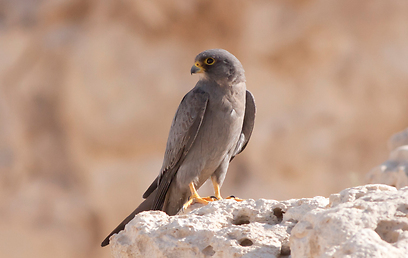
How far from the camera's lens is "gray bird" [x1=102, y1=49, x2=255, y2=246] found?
3.34 m

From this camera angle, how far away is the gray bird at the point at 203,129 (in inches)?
131

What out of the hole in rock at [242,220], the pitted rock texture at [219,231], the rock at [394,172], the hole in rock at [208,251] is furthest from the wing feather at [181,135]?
the rock at [394,172]

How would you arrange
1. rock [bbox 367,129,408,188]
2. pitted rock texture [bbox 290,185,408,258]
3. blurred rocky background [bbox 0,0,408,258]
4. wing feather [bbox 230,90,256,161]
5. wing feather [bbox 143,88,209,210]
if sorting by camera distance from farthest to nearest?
blurred rocky background [bbox 0,0,408,258] < rock [bbox 367,129,408,188] < wing feather [bbox 230,90,256,161] < wing feather [bbox 143,88,209,210] < pitted rock texture [bbox 290,185,408,258]

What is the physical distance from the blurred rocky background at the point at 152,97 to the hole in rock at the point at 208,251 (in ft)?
19.3

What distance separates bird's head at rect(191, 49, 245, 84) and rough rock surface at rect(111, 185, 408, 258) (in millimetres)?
1445

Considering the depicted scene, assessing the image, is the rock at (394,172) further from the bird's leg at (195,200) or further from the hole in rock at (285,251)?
the hole in rock at (285,251)

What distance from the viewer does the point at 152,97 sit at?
789 centimetres

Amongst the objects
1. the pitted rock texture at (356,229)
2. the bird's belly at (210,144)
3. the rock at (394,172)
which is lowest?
the pitted rock texture at (356,229)

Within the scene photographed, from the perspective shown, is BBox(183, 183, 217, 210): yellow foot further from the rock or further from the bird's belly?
the rock

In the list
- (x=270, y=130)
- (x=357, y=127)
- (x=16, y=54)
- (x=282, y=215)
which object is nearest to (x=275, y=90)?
(x=270, y=130)

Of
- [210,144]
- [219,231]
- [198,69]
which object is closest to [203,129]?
[210,144]

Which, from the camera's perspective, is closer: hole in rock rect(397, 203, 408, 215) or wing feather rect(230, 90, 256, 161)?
hole in rock rect(397, 203, 408, 215)

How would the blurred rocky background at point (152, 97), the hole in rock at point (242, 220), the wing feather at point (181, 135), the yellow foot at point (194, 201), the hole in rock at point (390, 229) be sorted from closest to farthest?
the hole in rock at point (390, 229), the hole in rock at point (242, 220), the yellow foot at point (194, 201), the wing feather at point (181, 135), the blurred rocky background at point (152, 97)

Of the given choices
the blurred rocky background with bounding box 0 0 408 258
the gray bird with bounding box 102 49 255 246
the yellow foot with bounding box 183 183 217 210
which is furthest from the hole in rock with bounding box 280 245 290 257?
the blurred rocky background with bounding box 0 0 408 258
